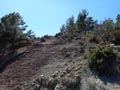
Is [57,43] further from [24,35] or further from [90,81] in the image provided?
[90,81]

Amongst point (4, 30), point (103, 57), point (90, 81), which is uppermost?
point (4, 30)

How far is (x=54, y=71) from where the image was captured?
2439 cm

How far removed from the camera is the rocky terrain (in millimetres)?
21266

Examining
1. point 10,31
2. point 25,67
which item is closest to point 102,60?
point 25,67

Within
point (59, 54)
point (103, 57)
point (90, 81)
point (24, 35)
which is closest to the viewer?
point (90, 81)

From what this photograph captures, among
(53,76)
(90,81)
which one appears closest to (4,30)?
(53,76)

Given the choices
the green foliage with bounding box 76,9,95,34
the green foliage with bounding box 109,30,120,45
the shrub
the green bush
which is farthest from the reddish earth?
the green foliage with bounding box 76,9,95,34

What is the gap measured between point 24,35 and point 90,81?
72.1 ft

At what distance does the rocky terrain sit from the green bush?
56cm

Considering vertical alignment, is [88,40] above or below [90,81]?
above

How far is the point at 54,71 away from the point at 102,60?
421 cm

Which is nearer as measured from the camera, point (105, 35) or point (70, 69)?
point (70, 69)

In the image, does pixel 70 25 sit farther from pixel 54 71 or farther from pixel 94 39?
pixel 54 71

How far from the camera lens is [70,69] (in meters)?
23.3
